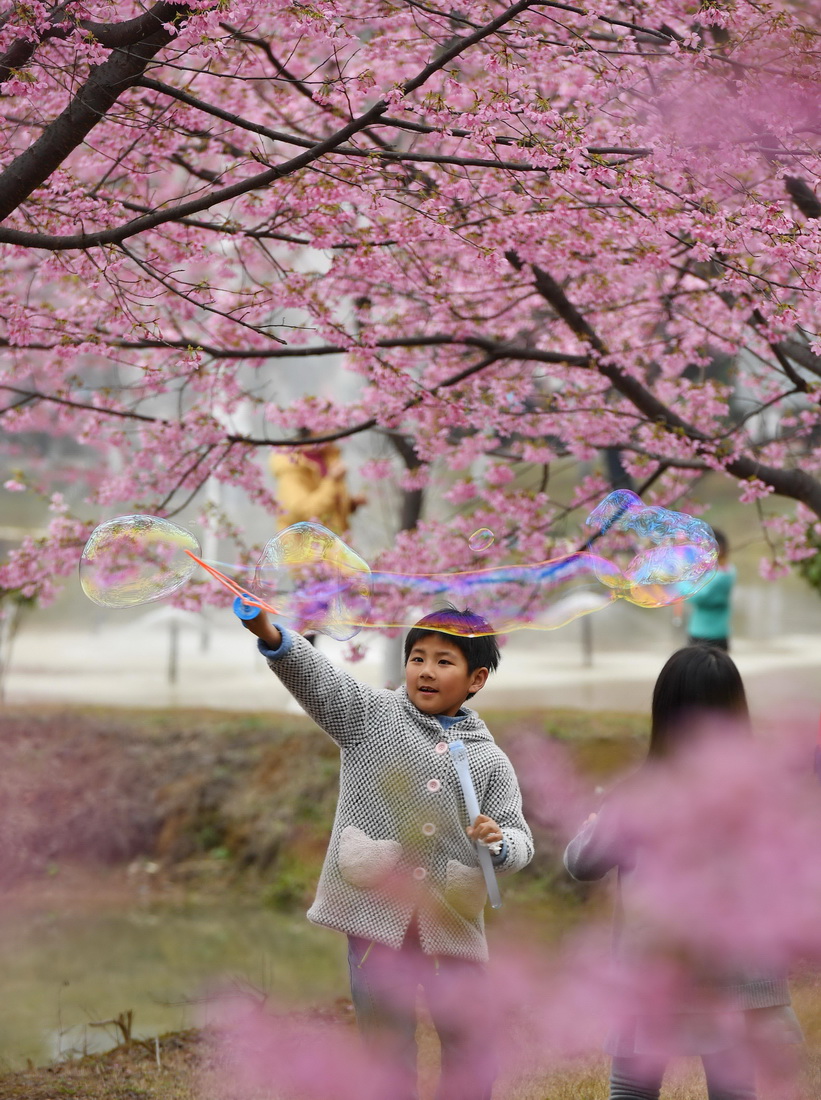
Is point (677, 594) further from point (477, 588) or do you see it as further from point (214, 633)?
point (214, 633)

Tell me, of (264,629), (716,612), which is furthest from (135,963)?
(264,629)

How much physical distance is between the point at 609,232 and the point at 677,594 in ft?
5.97

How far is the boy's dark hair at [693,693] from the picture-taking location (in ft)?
8.12

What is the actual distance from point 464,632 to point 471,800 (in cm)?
39

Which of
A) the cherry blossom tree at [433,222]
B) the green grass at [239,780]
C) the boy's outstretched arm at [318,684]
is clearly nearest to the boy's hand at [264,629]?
the boy's outstretched arm at [318,684]

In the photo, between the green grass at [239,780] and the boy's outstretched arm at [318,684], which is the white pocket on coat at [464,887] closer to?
the boy's outstretched arm at [318,684]

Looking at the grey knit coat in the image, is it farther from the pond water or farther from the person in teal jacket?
the person in teal jacket

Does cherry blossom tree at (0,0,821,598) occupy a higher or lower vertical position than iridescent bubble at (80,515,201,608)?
higher

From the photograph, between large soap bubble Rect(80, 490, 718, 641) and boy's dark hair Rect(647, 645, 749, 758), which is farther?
large soap bubble Rect(80, 490, 718, 641)

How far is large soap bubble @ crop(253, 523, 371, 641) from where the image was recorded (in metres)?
3.05

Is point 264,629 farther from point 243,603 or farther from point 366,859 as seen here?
point 366,859

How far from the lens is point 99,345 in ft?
15.3

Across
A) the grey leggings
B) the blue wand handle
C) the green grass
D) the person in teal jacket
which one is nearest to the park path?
the green grass

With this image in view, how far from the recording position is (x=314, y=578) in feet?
10.3
